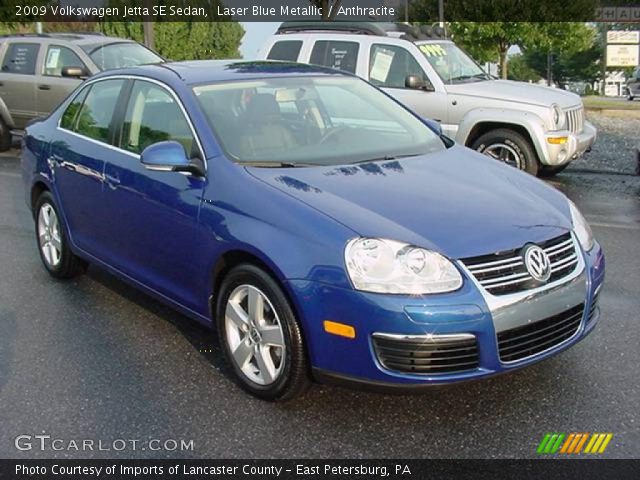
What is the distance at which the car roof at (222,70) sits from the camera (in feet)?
15.6

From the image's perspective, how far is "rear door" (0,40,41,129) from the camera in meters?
12.2

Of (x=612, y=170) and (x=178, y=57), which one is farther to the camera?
(x=178, y=57)

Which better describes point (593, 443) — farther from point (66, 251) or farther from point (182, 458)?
point (66, 251)

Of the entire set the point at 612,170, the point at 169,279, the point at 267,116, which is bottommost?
the point at 612,170

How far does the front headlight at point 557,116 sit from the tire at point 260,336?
598 cm

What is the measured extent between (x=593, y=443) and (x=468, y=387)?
2.34 ft

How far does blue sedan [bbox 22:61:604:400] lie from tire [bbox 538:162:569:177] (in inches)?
175

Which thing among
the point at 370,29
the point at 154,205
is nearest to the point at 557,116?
the point at 370,29

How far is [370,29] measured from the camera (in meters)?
9.88

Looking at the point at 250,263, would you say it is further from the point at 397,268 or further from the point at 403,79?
the point at 403,79

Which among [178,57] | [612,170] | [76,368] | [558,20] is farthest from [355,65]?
[178,57]

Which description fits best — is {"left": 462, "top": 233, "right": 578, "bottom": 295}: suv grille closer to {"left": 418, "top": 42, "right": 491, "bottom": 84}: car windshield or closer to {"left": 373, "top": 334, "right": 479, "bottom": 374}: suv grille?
{"left": 373, "top": 334, "right": 479, "bottom": 374}: suv grille

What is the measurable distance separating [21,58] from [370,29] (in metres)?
5.89

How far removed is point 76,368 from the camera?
4316 mm
